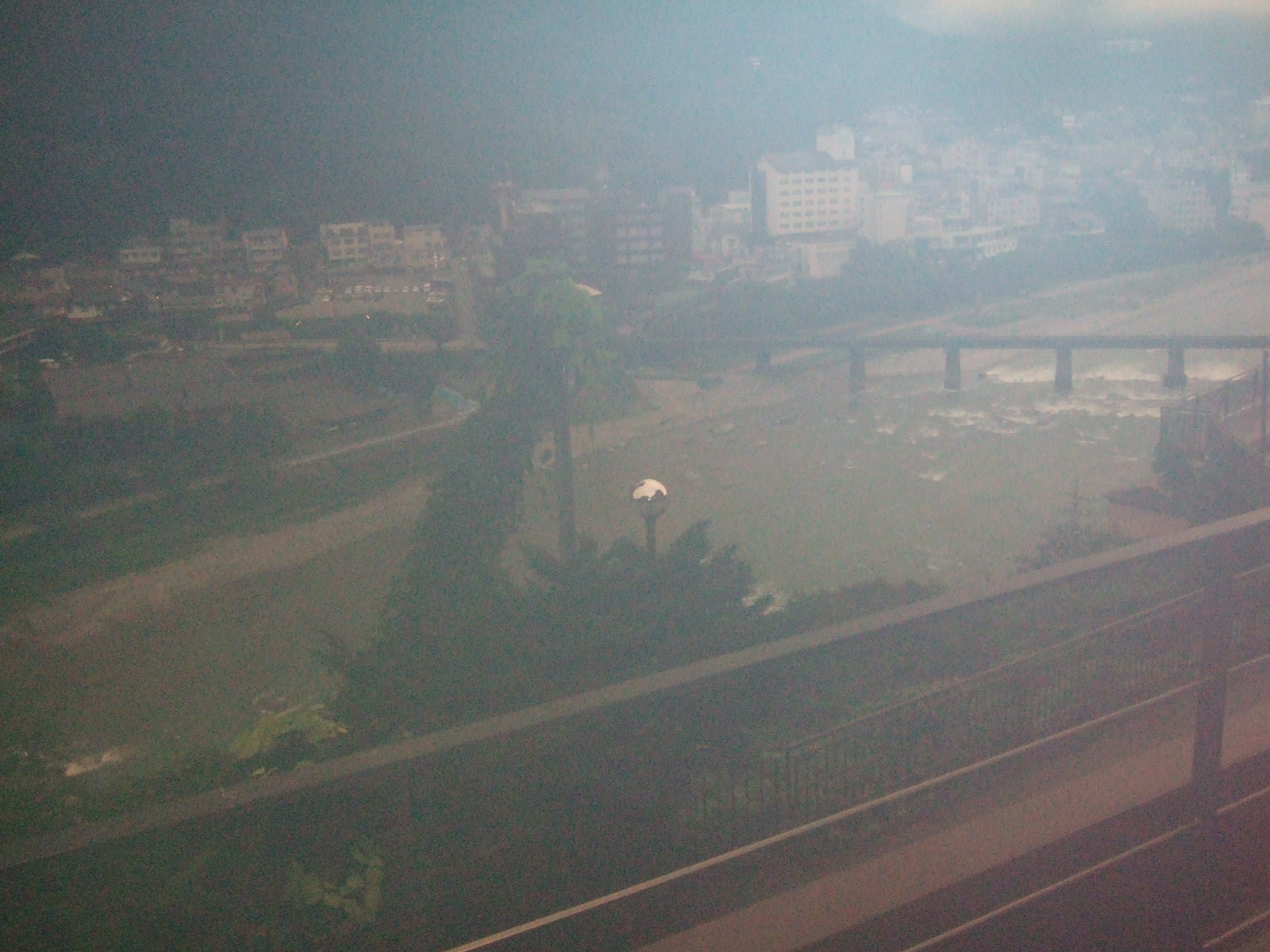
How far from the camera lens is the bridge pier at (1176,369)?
27.5 feet

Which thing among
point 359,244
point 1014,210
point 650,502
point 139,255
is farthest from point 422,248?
point 1014,210

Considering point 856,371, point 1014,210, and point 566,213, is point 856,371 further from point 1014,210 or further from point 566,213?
point 566,213

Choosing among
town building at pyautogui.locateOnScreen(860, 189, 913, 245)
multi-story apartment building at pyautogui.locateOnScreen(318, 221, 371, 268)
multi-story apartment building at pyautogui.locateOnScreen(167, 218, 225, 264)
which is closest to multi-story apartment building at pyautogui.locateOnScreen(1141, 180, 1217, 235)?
town building at pyautogui.locateOnScreen(860, 189, 913, 245)

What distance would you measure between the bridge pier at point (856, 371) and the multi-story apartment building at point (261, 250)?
4.69 meters

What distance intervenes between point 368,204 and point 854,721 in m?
4.01

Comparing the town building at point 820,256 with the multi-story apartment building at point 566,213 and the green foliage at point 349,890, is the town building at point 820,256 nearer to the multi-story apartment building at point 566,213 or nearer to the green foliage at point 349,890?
the multi-story apartment building at point 566,213

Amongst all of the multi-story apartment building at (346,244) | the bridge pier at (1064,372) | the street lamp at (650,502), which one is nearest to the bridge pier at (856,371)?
the bridge pier at (1064,372)

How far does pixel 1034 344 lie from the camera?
865 cm

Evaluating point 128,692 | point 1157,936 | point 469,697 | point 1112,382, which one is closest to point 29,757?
point 128,692

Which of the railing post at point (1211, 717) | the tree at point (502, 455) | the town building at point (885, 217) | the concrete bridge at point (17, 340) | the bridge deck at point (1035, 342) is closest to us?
the railing post at point (1211, 717)

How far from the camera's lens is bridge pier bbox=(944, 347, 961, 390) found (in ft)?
27.7

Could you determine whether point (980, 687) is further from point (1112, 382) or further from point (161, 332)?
point (1112, 382)

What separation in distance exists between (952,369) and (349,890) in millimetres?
7899

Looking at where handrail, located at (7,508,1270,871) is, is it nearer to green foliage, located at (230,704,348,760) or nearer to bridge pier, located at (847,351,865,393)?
green foliage, located at (230,704,348,760)
